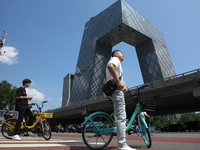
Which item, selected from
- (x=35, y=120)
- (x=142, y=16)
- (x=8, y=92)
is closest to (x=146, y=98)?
(x=35, y=120)

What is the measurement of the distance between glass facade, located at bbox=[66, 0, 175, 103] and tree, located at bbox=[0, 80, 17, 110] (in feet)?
77.6

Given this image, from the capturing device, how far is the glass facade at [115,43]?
2275 inches

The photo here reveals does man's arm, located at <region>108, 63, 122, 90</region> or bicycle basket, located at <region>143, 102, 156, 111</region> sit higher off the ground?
man's arm, located at <region>108, 63, 122, 90</region>

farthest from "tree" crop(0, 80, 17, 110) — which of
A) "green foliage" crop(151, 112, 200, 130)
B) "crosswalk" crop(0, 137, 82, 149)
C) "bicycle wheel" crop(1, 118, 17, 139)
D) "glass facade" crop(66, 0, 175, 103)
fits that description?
"crosswalk" crop(0, 137, 82, 149)

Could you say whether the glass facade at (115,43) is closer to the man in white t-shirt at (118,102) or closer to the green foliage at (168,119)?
the green foliage at (168,119)

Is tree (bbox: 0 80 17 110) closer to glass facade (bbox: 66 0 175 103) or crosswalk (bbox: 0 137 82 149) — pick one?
glass facade (bbox: 66 0 175 103)

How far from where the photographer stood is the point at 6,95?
52.9 m

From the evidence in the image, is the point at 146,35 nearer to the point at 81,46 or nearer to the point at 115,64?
the point at 81,46

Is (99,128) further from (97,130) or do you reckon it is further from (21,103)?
(21,103)

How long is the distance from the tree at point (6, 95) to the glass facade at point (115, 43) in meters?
23.7

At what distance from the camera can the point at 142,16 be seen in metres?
66.2

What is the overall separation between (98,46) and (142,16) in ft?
67.1

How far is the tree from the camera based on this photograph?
52.8 m

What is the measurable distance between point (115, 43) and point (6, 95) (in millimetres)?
42143
